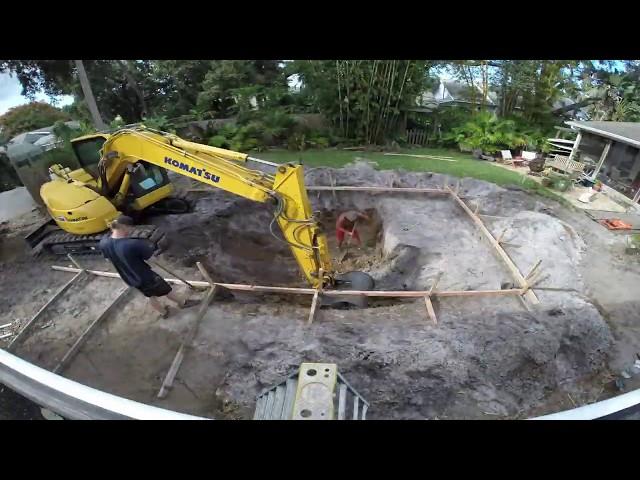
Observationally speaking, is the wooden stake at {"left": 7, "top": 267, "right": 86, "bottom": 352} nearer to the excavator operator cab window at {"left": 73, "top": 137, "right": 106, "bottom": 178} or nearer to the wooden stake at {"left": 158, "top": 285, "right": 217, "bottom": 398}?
the excavator operator cab window at {"left": 73, "top": 137, "right": 106, "bottom": 178}

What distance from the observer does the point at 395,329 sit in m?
5.30

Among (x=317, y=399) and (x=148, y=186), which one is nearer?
(x=317, y=399)

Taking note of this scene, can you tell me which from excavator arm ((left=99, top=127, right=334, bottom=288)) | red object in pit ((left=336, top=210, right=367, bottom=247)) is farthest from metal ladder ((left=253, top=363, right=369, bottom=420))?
red object in pit ((left=336, top=210, right=367, bottom=247))

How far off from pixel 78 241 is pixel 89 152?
1867 millimetres

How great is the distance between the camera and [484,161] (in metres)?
13.3

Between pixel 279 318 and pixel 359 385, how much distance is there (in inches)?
67.9

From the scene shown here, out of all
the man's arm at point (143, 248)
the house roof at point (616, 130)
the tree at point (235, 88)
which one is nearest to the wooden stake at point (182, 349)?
the man's arm at point (143, 248)

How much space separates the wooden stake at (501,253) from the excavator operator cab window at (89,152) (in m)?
7.88

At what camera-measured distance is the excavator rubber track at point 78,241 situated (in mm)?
6922

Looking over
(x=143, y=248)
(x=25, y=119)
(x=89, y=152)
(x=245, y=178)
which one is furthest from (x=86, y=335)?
(x=25, y=119)

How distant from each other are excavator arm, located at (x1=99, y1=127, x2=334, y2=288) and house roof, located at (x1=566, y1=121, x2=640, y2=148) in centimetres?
967

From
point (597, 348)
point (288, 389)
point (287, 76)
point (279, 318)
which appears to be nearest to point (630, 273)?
point (597, 348)

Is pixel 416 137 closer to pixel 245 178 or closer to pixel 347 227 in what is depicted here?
pixel 347 227

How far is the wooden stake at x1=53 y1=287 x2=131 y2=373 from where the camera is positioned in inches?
186
